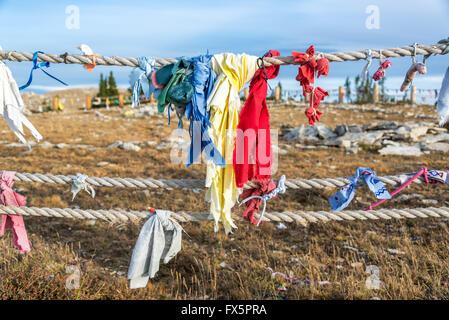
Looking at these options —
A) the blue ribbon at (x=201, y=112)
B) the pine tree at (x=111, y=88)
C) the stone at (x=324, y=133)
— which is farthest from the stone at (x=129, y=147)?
the pine tree at (x=111, y=88)

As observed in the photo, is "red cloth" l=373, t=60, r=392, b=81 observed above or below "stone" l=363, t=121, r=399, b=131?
above

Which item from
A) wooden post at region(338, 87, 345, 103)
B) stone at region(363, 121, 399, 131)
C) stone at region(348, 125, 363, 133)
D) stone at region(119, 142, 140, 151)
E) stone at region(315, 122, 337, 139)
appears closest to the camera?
stone at region(119, 142, 140, 151)

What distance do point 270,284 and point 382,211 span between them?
44.0 inches

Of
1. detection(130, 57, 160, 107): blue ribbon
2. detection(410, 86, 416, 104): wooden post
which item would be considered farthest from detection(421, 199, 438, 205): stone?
detection(410, 86, 416, 104): wooden post

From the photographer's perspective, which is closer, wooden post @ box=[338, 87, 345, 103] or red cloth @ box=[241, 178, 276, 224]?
red cloth @ box=[241, 178, 276, 224]

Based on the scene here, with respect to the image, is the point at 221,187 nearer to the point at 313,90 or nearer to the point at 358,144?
the point at 313,90

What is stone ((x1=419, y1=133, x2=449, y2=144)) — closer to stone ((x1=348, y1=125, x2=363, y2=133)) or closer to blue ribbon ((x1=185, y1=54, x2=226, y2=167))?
stone ((x1=348, y1=125, x2=363, y2=133))

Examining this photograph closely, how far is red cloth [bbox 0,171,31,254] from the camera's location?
2.71 meters

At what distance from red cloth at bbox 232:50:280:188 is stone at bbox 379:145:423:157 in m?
7.97

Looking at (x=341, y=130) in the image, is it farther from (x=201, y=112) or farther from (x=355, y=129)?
(x=201, y=112)

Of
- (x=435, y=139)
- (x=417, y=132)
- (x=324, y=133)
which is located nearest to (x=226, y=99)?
(x=324, y=133)

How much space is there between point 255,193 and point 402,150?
26.7 ft

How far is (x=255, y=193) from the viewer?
232cm
